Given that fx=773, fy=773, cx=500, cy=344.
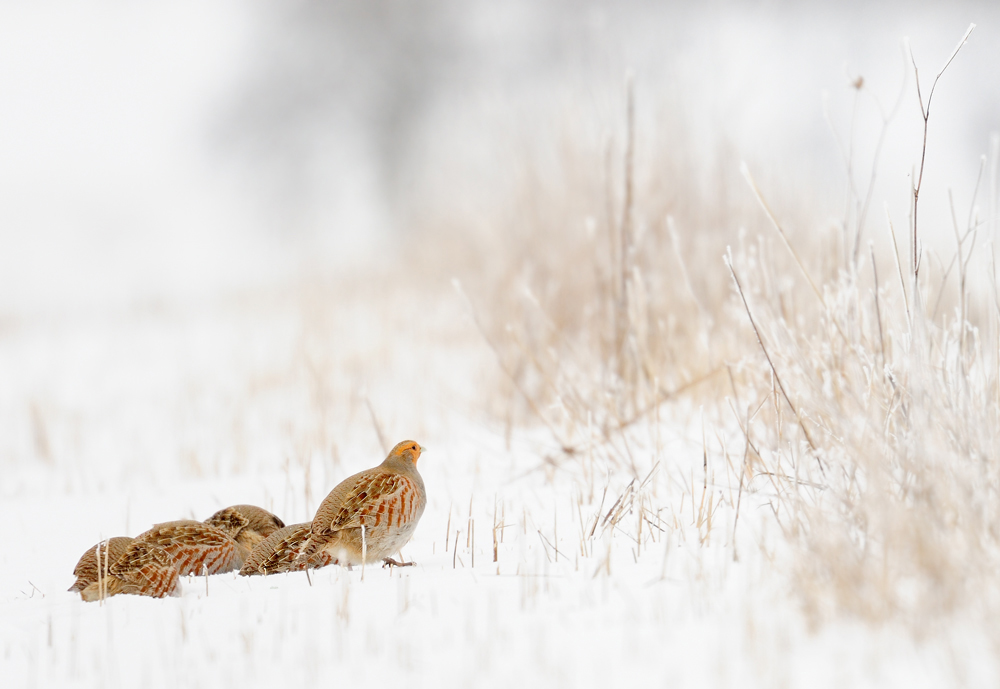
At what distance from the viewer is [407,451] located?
2.62 meters

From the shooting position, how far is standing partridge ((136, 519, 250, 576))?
2.40 m

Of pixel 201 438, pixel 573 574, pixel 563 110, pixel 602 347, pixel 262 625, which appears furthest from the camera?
pixel 563 110

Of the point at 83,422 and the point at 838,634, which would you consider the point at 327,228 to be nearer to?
the point at 83,422

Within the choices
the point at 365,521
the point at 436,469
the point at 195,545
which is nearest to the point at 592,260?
the point at 436,469

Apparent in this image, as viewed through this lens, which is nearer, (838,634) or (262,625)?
(838,634)

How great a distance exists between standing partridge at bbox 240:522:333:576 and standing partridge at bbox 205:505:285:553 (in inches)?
10.2

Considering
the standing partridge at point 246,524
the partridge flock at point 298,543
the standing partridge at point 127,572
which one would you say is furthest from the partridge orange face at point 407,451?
the standing partridge at point 127,572

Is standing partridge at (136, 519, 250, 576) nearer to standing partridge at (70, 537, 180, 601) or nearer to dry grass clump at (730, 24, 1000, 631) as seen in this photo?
standing partridge at (70, 537, 180, 601)

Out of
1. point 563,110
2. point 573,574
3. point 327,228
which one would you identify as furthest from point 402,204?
point 573,574

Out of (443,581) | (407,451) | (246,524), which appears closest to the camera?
(443,581)

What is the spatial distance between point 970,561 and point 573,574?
0.92m

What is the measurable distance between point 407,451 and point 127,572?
2.98 feet

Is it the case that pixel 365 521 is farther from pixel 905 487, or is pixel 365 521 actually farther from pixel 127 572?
pixel 905 487

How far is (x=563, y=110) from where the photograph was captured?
19.9 feet
